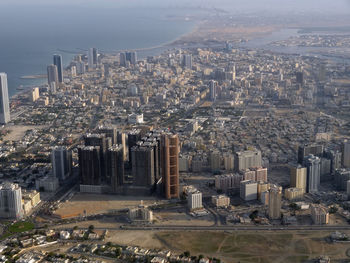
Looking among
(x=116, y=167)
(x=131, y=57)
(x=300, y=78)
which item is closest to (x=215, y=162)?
(x=116, y=167)

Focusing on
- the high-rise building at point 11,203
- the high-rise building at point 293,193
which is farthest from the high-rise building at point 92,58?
the high-rise building at point 293,193

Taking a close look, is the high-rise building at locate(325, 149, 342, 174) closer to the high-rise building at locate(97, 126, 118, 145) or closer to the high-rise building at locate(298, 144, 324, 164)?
the high-rise building at locate(298, 144, 324, 164)

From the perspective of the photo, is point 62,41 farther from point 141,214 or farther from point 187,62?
point 141,214

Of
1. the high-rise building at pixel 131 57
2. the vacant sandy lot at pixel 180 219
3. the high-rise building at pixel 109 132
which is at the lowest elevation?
the vacant sandy lot at pixel 180 219

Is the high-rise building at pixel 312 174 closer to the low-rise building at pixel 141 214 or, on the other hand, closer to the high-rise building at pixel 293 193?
the high-rise building at pixel 293 193

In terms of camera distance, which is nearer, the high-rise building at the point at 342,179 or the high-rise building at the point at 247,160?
the high-rise building at the point at 342,179

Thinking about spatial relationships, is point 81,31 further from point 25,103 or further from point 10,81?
point 25,103
